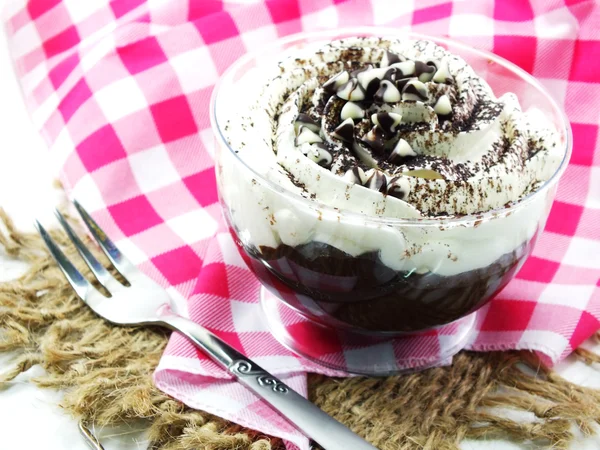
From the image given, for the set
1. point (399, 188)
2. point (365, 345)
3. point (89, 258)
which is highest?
point (399, 188)

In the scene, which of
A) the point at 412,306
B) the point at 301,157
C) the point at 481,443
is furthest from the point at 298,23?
the point at 481,443

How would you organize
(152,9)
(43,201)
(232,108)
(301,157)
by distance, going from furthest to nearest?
1. (152,9)
2. (43,201)
3. (232,108)
4. (301,157)

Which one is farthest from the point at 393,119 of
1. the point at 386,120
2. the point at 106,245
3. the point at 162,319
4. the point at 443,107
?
the point at 106,245

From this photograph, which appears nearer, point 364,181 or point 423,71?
point 364,181

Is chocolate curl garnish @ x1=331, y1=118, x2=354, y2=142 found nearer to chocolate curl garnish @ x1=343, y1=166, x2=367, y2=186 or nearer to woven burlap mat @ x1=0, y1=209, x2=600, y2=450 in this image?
chocolate curl garnish @ x1=343, y1=166, x2=367, y2=186

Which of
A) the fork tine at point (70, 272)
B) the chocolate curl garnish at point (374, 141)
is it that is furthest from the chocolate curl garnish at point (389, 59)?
the fork tine at point (70, 272)

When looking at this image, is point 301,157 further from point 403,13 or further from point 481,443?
point 403,13

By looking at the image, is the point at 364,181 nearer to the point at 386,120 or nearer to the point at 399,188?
the point at 399,188
